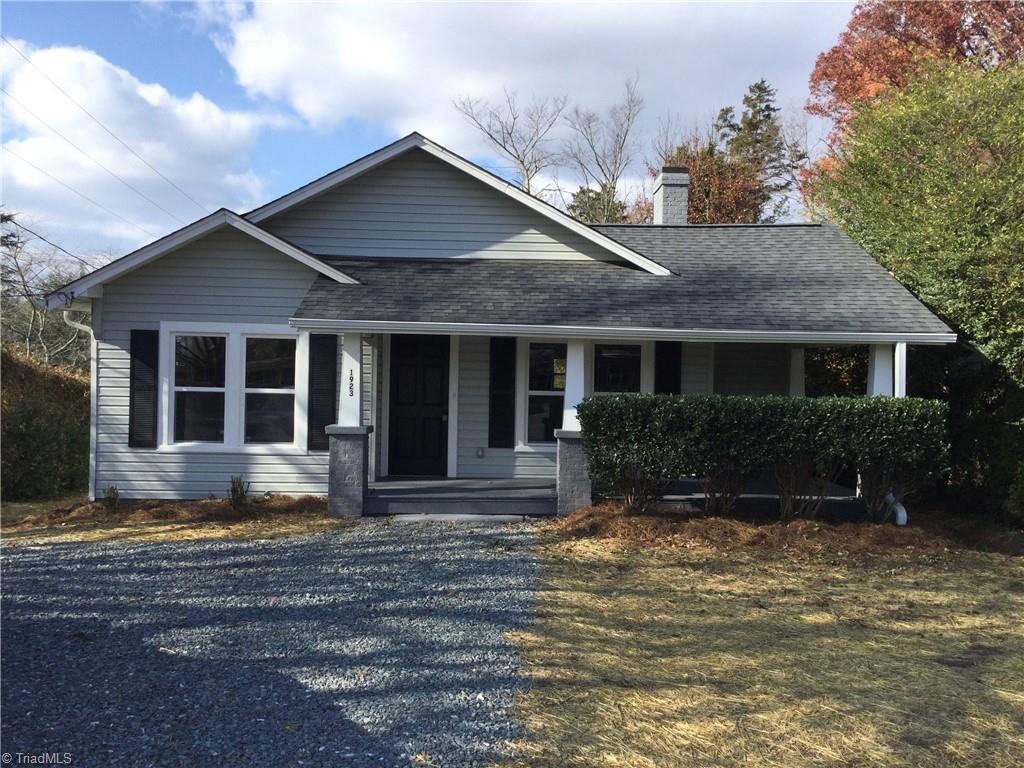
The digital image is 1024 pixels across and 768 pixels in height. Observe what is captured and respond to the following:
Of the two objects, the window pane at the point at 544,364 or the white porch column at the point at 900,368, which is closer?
the white porch column at the point at 900,368

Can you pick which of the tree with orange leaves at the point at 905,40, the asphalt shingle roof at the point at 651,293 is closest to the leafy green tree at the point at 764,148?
the tree with orange leaves at the point at 905,40

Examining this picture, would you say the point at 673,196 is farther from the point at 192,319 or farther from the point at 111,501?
the point at 111,501

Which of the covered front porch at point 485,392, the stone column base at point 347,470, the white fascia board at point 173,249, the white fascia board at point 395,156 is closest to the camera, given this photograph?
the stone column base at point 347,470

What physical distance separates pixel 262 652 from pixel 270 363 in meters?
6.00

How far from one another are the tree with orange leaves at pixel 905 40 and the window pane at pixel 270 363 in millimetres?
17583

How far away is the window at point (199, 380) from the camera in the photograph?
400 inches

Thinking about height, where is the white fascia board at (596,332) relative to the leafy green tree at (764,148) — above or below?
below

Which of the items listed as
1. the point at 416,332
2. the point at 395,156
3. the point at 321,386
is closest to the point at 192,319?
the point at 321,386

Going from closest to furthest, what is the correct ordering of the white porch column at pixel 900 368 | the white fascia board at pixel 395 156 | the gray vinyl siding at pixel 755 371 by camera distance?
the white porch column at pixel 900 368 < the white fascia board at pixel 395 156 < the gray vinyl siding at pixel 755 371

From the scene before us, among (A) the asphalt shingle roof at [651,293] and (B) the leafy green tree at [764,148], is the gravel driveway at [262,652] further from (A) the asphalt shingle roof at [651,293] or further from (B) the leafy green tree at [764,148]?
(B) the leafy green tree at [764,148]

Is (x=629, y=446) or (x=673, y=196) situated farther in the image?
(x=673, y=196)

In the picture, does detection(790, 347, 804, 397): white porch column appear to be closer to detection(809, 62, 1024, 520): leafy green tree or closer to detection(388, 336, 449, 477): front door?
detection(809, 62, 1024, 520): leafy green tree

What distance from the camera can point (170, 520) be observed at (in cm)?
923

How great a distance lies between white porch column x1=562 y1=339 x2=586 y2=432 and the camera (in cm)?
952
